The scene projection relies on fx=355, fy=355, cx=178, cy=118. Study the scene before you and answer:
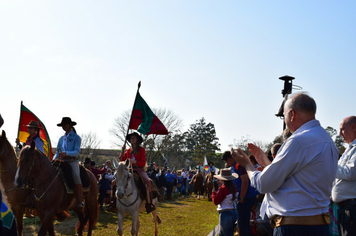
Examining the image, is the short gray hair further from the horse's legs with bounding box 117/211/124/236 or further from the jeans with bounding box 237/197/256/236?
the horse's legs with bounding box 117/211/124/236


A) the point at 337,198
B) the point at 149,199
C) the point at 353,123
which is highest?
the point at 353,123

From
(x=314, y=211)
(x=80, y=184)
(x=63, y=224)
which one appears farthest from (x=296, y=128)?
(x=63, y=224)

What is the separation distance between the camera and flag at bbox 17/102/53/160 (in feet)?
34.7

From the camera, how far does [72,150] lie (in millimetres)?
8766

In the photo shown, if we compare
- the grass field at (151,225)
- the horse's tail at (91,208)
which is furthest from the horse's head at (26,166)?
the grass field at (151,225)

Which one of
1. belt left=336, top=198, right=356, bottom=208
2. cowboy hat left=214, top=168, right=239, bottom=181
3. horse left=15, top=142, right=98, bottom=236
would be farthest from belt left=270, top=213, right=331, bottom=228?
horse left=15, top=142, right=98, bottom=236

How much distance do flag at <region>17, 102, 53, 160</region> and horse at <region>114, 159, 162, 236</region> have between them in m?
2.96

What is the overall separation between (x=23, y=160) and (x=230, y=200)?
4.30 meters

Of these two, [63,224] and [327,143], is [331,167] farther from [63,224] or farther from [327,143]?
[63,224]

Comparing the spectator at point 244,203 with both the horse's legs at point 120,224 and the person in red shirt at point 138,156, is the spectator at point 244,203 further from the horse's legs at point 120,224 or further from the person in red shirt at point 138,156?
the person in red shirt at point 138,156

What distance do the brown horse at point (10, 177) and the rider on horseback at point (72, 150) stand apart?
3.40 feet

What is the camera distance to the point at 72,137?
28.9ft

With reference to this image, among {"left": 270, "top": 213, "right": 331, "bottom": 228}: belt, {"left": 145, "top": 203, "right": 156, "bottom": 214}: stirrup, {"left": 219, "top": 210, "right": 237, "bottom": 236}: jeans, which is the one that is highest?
{"left": 270, "top": 213, "right": 331, "bottom": 228}: belt

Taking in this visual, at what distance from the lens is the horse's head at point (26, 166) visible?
23.7ft
